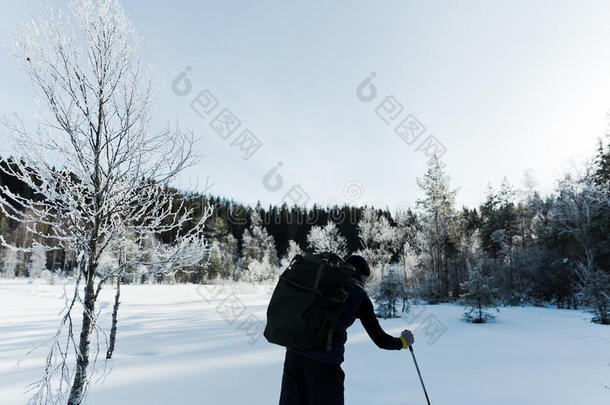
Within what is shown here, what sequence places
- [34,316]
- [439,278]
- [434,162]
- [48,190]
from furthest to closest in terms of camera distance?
[434,162]
[439,278]
[34,316]
[48,190]

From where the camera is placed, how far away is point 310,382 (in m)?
1.79

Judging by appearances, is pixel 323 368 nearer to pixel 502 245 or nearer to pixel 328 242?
pixel 328 242

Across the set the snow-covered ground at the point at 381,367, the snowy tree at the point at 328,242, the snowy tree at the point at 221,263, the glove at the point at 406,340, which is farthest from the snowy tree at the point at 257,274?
the glove at the point at 406,340

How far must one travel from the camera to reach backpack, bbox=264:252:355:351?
179 centimetres

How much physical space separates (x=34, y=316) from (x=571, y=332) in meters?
18.3

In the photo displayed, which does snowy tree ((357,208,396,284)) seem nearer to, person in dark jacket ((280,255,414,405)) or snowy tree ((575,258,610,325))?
snowy tree ((575,258,610,325))

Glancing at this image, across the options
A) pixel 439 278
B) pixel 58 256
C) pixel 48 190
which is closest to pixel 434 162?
pixel 439 278

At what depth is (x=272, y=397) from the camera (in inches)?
156

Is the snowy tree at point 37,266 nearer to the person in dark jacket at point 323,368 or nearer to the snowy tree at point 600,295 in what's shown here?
the person in dark jacket at point 323,368

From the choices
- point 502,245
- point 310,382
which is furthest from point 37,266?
point 502,245

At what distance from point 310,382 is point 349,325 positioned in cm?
41

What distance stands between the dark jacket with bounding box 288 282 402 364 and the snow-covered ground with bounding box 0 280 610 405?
2276mm

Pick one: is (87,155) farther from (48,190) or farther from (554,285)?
(554,285)

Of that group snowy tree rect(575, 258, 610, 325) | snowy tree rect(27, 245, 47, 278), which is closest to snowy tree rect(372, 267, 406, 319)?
snowy tree rect(575, 258, 610, 325)
